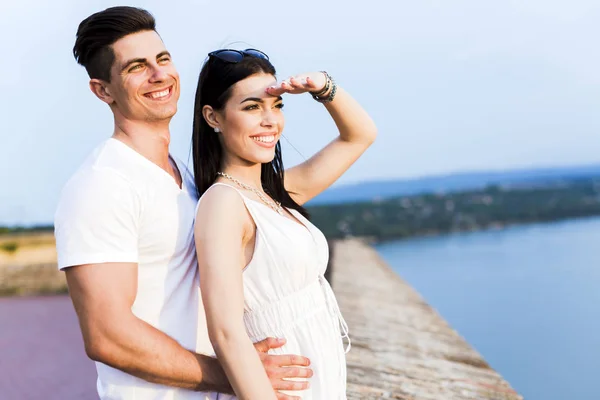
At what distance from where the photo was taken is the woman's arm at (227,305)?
177 cm

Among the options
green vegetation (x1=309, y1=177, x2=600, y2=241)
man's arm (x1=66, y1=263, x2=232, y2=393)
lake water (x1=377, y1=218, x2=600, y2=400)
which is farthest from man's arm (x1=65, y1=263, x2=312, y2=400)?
green vegetation (x1=309, y1=177, x2=600, y2=241)

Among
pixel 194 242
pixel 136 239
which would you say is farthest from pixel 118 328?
pixel 194 242

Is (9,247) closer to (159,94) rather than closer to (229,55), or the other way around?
(159,94)

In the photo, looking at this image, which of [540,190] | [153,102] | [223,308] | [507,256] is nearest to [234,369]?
[223,308]

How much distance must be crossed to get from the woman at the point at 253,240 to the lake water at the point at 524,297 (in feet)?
32.7

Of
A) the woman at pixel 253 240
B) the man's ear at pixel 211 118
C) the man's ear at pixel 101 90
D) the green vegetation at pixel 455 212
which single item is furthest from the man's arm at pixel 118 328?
the green vegetation at pixel 455 212

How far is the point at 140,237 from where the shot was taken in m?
1.89

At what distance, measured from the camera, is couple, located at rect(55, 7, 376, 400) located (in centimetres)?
178

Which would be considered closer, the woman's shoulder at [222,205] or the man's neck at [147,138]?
the woman's shoulder at [222,205]

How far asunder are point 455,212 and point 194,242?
1493 inches

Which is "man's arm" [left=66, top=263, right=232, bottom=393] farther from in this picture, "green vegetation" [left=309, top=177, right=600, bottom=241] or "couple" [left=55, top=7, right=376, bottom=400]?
"green vegetation" [left=309, top=177, right=600, bottom=241]

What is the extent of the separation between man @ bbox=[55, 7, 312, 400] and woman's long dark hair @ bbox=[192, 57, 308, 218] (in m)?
0.09

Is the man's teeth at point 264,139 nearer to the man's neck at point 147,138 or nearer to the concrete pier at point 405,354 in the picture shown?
the man's neck at point 147,138

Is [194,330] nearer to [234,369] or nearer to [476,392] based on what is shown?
[234,369]
